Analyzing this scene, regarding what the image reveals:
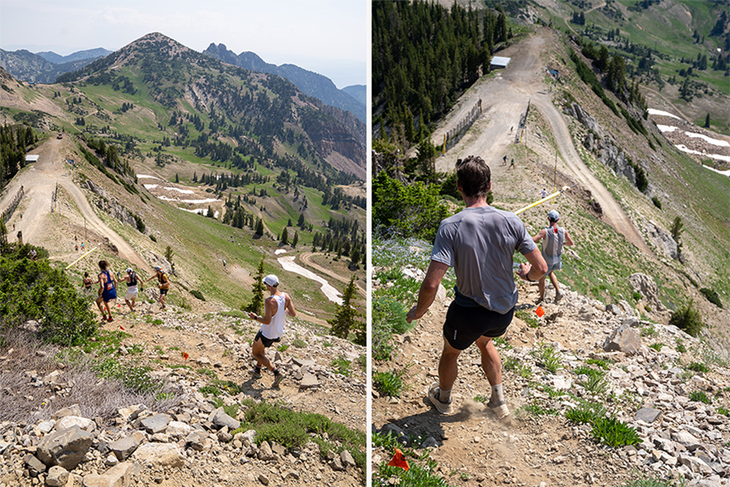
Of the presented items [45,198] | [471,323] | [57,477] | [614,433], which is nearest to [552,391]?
[614,433]

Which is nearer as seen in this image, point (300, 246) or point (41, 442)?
point (41, 442)

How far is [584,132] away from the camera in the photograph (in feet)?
162

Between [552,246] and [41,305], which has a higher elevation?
[552,246]

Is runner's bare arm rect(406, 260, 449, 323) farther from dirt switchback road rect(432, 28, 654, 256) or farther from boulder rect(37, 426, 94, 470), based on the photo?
dirt switchback road rect(432, 28, 654, 256)

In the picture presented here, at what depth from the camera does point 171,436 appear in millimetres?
4926

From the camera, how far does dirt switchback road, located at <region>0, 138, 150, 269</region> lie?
2543cm

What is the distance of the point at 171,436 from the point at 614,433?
4.66m

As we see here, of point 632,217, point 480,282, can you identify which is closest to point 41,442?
point 480,282

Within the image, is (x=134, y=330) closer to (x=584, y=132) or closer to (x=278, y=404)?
(x=278, y=404)

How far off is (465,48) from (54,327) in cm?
7074

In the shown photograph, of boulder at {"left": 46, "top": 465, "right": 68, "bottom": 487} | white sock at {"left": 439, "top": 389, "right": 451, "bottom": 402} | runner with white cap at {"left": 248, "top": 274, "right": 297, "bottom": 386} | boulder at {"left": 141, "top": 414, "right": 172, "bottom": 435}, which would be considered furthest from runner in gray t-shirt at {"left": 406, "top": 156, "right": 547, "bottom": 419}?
runner with white cap at {"left": 248, "top": 274, "right": 297, "bottom": 386}

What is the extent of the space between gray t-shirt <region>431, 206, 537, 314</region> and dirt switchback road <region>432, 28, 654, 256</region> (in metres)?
33.0

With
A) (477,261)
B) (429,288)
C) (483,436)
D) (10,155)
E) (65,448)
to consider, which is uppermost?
(477,261)

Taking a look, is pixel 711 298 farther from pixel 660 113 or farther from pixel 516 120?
pixel 660 113
